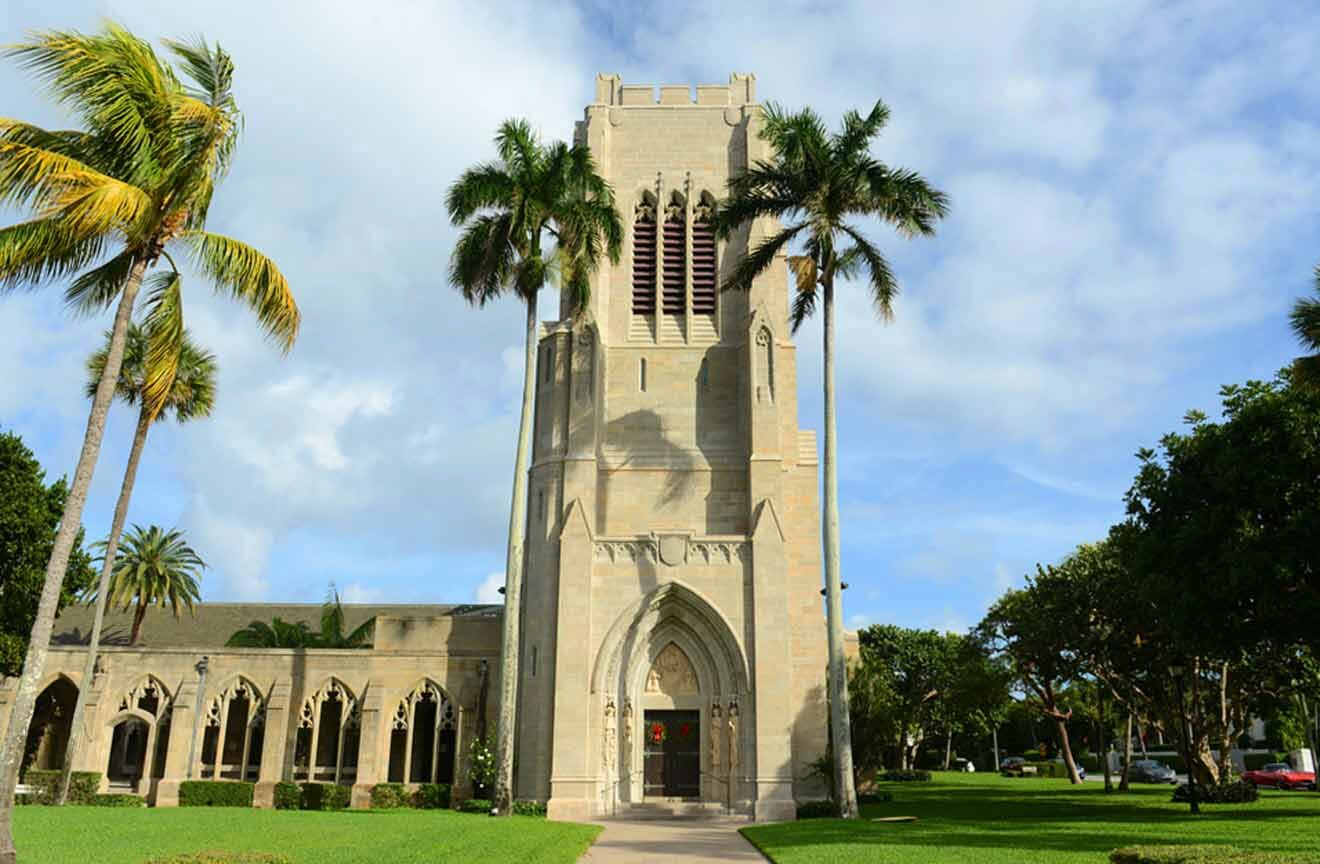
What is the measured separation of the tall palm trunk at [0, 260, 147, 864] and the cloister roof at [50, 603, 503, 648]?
29.8m

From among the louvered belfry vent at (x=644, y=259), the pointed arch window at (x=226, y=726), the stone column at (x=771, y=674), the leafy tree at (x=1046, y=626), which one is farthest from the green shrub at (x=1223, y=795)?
the pointed arch window at (x=226, y=726)

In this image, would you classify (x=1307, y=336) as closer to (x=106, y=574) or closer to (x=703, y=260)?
(x=703, y=260)

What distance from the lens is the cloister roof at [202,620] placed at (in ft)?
148

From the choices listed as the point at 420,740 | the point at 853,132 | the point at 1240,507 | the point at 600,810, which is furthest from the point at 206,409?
the point at 1240,507

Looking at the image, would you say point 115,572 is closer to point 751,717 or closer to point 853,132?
point 751,717

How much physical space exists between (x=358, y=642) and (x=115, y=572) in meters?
13.1

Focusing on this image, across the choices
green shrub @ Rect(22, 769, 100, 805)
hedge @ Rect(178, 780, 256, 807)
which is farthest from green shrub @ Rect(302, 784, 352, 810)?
green shrub @ Rect(22, 769, 100, 805)

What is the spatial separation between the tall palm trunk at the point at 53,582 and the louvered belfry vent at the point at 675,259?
22.4 meters

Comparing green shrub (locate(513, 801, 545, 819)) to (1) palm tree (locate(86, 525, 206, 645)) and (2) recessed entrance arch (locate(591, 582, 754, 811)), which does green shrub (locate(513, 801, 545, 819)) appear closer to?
(2) recessed entrance arch (locate(591, 582, 754, 811))

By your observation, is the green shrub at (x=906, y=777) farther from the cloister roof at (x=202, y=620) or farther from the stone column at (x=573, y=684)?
the stone column at (x=573, y=684)

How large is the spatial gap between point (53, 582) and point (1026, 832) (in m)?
17.0

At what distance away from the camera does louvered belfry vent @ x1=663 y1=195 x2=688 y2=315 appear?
115 ft

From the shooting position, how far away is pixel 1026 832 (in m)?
19.0

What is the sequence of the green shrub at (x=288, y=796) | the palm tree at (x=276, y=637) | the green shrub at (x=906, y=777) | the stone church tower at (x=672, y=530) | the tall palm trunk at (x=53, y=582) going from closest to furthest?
1. the tall palm trunk at (x=53, y=582)
2. the stone church tower at (x=672, y=530)
3. the green shrub at (x=288, y=796)
4. the palm tree at (x=276, y=637)
5. the green shrub at (x=906, y=777)
